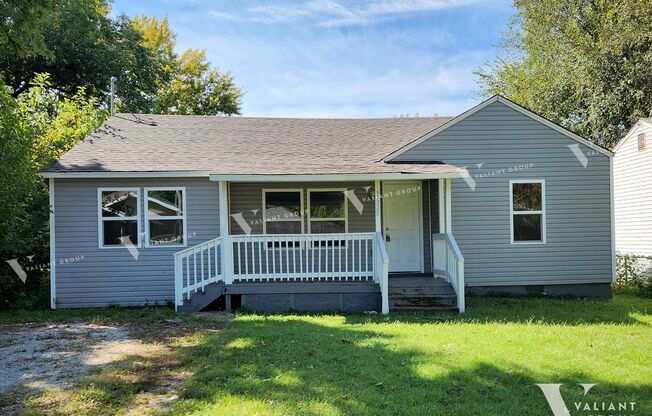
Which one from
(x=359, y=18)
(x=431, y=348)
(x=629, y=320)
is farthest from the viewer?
(x=359, y=18)

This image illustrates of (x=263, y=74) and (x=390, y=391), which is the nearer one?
(x=390, y=391)

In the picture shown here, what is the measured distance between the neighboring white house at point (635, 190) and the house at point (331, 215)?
3.92m

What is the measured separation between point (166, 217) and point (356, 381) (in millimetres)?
6298

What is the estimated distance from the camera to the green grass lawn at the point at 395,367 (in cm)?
403

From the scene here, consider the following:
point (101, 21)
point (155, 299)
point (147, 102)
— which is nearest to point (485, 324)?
point (155, 299)

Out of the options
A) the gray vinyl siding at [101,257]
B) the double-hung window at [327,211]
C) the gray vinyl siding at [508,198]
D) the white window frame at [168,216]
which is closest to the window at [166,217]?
the white window frame at [168,216]

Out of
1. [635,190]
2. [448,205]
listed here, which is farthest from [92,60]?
[635,190]

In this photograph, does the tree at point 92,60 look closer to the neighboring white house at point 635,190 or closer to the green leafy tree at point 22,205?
the green leafy tree at point 22,205

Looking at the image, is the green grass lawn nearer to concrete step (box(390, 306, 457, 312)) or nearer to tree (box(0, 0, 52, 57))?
concrete step (box(390, 306, 457, 312))

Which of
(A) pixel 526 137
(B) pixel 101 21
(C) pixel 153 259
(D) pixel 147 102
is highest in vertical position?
(B) pixel 101 21

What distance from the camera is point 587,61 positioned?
18.6 metres

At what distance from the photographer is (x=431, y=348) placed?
569 centimetres

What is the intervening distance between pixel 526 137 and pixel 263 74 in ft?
47.3

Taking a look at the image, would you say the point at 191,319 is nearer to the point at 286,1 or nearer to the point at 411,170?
the point at 411,170
